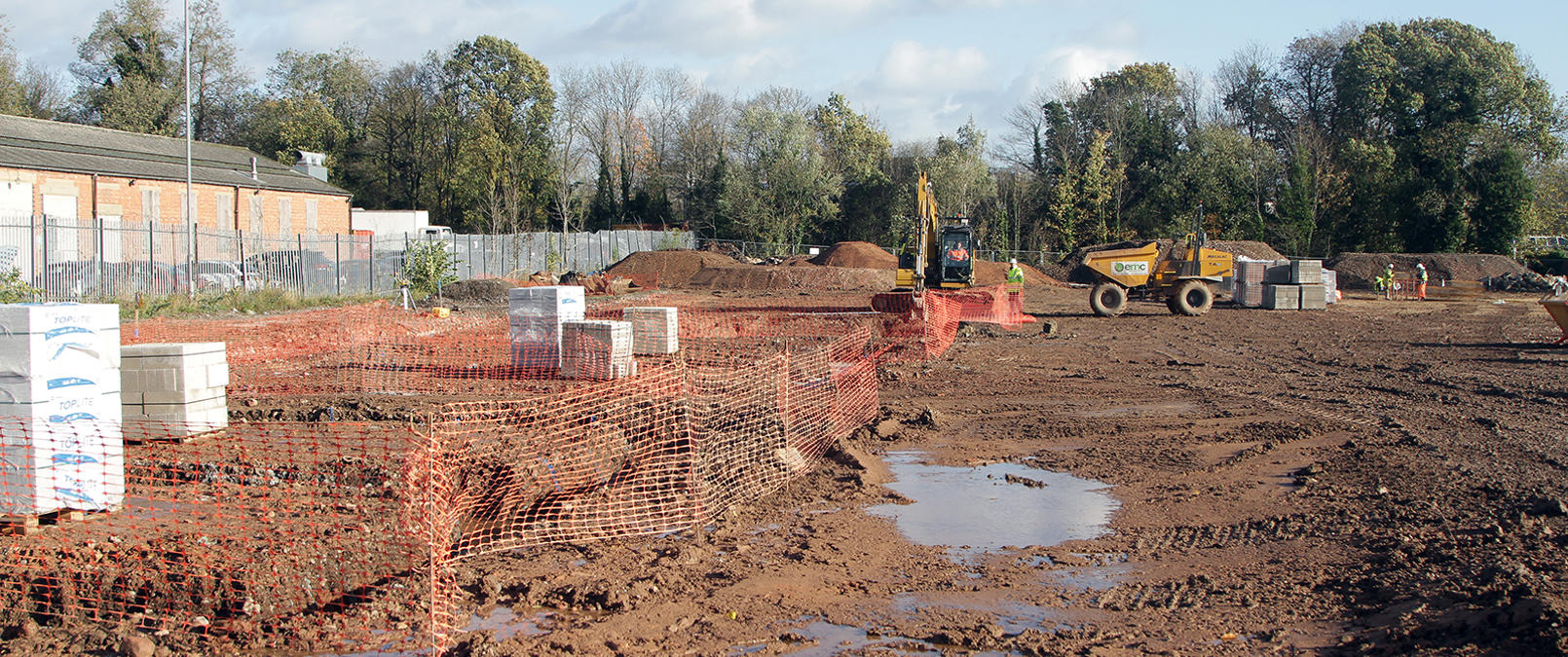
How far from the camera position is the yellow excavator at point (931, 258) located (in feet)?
81.8

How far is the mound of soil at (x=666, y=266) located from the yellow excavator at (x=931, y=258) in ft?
57.3

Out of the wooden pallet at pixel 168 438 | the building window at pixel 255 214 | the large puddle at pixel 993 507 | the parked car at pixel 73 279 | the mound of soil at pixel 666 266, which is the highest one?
the building window at pixel 255 214

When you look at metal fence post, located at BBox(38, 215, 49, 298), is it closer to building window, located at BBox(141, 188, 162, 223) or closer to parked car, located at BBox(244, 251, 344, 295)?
parked car, located at BBox(244, 251, 344, 295)

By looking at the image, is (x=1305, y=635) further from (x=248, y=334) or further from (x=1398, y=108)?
(x=1398, y=108)

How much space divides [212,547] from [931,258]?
70.3 ft

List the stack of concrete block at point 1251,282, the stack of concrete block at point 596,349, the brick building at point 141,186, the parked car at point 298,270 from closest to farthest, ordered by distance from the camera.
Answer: the stack of concrete block at point 596,349, the parked car at point 298,270, the brick building at point 141,186, the stack of concrete block at point 1251,282

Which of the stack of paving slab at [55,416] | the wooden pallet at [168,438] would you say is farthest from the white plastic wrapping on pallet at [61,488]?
the wooden pallet at [168,438]

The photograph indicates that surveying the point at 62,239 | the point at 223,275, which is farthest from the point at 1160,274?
the point at 62,239

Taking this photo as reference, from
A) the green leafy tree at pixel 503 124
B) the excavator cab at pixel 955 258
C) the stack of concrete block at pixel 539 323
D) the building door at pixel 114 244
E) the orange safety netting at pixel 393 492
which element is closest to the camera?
the orange safety netting at pixel 393 492

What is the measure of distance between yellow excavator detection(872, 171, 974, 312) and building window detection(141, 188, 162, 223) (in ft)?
81.9

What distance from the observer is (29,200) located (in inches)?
1192

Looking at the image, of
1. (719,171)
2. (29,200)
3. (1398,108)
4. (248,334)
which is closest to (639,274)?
(719,171)

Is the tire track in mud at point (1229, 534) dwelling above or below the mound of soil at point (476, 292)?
below

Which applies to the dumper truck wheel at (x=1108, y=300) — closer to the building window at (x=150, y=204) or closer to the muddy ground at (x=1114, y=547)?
the muddy ground at (x=1114, y=547)
